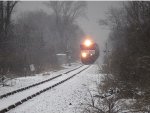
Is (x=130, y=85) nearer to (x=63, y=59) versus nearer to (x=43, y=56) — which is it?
(x=43, y=56)

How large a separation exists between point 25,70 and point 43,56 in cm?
1626

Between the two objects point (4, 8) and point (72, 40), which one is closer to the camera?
point (4, 8)

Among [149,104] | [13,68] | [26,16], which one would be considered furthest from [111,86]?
[26,16]

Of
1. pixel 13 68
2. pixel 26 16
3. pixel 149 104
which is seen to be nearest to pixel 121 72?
pixel 149 104

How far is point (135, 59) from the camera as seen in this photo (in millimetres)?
13414

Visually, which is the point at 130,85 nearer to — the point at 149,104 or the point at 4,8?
the point at 149,104

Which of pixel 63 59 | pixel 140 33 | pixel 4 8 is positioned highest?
pixel 4 8

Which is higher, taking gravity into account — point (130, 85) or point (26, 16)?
point (26, 16)

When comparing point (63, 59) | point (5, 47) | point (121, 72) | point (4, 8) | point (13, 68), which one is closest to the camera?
point (121, 72)

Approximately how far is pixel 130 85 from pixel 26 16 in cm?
8662

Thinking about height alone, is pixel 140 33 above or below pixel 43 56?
above

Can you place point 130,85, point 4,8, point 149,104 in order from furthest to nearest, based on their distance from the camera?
point 4,8
point 130,85
point 149,104

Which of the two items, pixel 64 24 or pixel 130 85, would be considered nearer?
pixel 130 85

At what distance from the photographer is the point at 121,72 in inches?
567
